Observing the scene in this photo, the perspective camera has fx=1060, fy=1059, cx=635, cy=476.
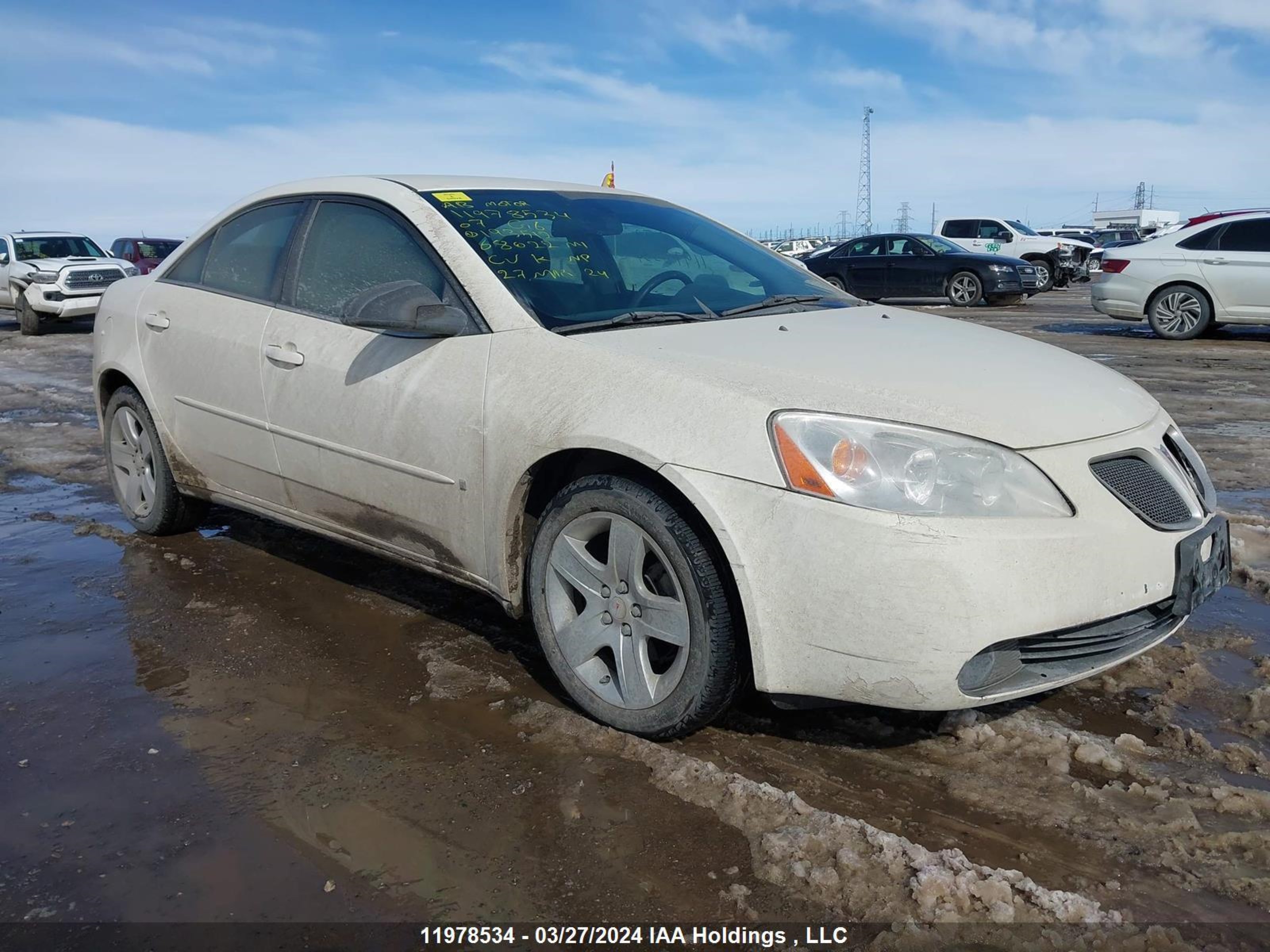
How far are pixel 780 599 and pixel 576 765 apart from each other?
0.75m

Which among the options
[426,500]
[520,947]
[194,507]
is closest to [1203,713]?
[520,947]

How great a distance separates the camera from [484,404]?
10.6 ft

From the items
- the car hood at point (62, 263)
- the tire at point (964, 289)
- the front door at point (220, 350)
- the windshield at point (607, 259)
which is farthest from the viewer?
the tire at point (964, 289)

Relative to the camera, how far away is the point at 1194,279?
12539mm

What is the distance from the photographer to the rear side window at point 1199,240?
12.5 metres

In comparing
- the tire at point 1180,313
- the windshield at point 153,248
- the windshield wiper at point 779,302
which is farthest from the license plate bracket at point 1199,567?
the windshield at point 153,248

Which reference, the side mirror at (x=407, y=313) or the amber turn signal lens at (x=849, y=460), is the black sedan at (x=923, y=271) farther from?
the amber turn signal lens at (x=849, y=460)

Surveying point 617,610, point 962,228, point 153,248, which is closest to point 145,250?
point 153,248

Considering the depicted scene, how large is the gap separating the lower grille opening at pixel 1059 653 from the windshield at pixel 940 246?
1773cm

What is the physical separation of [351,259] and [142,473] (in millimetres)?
1832

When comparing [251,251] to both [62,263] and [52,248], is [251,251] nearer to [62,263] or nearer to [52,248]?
[62,263]

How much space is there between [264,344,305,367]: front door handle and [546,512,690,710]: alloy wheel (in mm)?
1373

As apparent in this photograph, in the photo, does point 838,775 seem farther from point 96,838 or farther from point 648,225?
point 648,225

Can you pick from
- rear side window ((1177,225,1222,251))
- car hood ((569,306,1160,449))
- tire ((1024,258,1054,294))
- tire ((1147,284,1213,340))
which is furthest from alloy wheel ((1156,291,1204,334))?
tire ((1024,258,1054,294))
